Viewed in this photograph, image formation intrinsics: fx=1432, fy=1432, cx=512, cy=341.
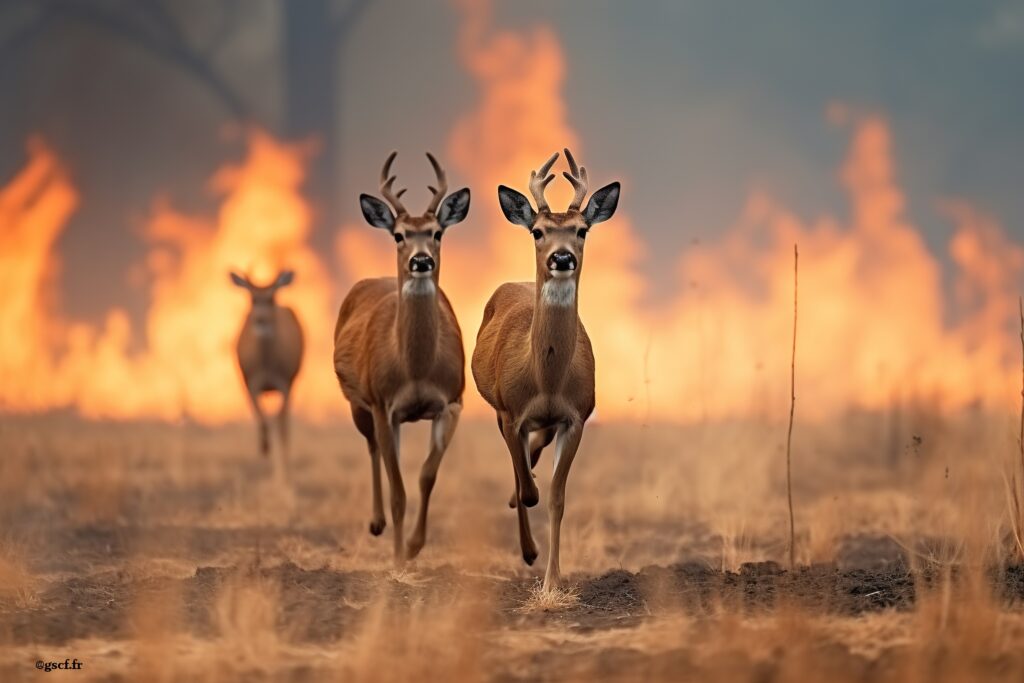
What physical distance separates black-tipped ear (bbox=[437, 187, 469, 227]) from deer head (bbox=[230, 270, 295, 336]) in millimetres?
8208

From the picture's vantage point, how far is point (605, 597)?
938cm

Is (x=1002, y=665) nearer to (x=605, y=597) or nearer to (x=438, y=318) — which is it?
(x=605, y=597)

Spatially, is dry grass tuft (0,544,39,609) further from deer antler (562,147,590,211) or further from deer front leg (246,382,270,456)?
deer front leg (246,382,270,456)

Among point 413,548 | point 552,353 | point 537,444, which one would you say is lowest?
point 413,548

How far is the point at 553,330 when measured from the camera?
930cm

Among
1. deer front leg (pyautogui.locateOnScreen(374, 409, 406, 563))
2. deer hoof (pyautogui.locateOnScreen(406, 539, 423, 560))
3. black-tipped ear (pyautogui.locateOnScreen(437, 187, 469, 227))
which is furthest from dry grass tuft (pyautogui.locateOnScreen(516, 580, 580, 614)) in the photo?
black-tipped ear (pyautogui.locateOnScreen(437, 187, 469, 227))

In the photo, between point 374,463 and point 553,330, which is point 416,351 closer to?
point 553,330

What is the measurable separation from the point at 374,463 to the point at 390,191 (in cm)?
253

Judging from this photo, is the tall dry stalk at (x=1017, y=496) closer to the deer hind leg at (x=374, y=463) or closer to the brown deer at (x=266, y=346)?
the deer hind leg at (x=374, y=463)

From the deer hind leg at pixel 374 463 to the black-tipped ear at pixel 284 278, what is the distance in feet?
20.9

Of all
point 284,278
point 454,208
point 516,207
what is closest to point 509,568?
point 454,208

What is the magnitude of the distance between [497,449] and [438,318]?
701 cm

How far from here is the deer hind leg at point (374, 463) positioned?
38.2 feet

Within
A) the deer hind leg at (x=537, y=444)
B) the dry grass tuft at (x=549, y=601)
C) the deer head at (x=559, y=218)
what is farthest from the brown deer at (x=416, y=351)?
the dry grass tuft at (x=549, y=601)
